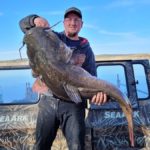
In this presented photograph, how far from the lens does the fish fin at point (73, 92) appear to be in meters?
4.16

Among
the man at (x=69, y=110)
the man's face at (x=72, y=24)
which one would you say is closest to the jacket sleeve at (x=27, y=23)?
the man at (x=69, y=110)

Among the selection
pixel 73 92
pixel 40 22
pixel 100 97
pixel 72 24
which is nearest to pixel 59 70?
A: pixel 73 92

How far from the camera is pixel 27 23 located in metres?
4.45

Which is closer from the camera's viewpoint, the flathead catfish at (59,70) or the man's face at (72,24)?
the flathead catfish at (59,70)

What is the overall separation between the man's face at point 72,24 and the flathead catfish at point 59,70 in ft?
1.70

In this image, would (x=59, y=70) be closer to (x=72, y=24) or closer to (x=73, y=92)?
(x=73, y=92)

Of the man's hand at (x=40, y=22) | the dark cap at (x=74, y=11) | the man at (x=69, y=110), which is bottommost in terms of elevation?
the man at (x=69, y=110)

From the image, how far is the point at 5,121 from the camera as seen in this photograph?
551cm

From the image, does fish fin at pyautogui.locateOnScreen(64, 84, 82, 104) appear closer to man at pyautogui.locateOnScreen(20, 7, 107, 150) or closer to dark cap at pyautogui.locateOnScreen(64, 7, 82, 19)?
man at pyautogui.locateOnScreen(20, 7, 107, 150)

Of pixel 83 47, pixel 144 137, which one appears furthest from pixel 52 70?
pixel 144 137

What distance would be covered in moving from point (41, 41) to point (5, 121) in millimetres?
1812

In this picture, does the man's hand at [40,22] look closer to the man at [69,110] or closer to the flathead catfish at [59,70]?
the man at [69,110]

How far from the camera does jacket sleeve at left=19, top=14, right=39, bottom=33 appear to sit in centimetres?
442

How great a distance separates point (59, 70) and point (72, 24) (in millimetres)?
743
